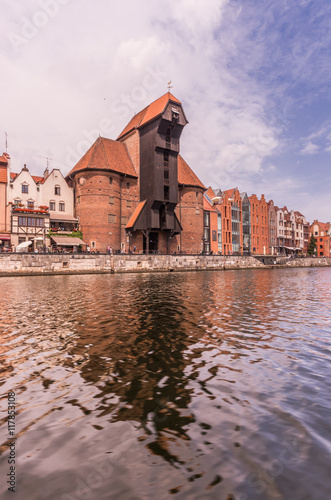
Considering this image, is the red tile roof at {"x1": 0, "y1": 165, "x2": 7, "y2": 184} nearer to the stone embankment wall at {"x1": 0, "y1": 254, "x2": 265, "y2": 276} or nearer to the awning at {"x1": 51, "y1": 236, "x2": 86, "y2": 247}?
the awning at {"x1": 51, "y1": 236, "x2": 86, "y2": 247}

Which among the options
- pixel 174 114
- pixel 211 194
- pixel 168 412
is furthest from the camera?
pixel 211 194

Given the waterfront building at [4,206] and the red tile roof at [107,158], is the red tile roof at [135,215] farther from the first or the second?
the waterfront building at [4,206]

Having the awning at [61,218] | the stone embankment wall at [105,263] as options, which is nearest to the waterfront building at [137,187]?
the awning at [61,218]

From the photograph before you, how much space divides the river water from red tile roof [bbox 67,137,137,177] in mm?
44076

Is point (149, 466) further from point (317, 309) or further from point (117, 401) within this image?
point (317, 309)

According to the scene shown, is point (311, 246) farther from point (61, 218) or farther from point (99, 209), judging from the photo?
point (61, 218)

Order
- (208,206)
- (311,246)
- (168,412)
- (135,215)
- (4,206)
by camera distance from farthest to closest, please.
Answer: (311,246) → (208,206) → (135,215) → (4,206) → (168,412)

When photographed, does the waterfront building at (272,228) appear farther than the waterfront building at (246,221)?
Yes

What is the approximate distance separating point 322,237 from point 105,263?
93.6 meters

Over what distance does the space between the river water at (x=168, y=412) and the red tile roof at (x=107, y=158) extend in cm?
4408

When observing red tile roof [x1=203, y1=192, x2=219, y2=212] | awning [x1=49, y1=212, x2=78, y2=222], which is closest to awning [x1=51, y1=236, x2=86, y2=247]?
awning [x1=49, y1=212, x2=78, y2=222]

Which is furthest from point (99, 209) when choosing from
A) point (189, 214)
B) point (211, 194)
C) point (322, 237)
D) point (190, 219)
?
point (322, 237)

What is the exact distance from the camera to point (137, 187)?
54.0 m

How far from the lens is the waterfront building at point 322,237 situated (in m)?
108
